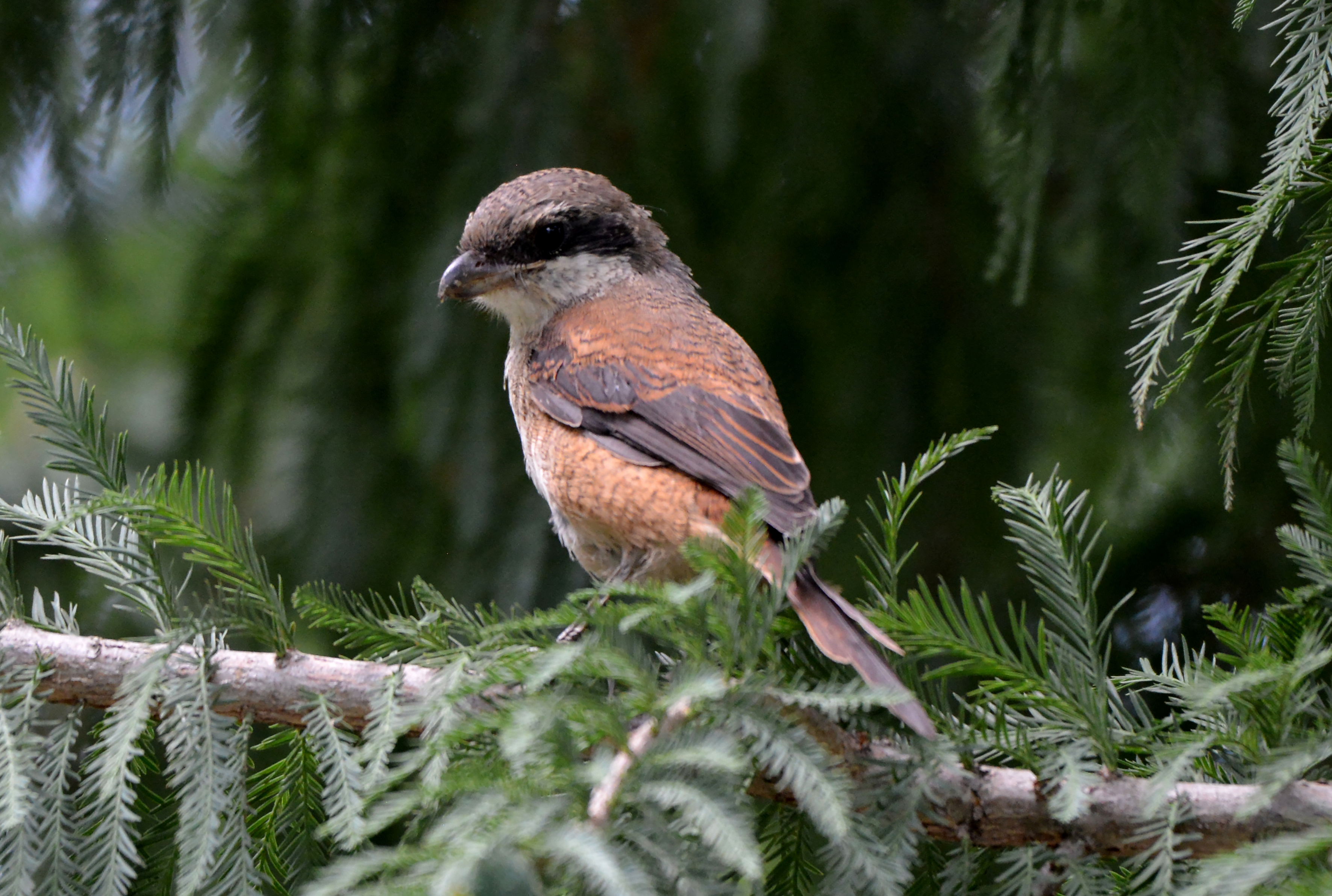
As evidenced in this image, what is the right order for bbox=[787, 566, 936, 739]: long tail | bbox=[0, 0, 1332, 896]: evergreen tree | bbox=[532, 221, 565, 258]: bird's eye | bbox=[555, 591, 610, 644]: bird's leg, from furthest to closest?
bbox=[532, 221, 565, 258]: bird's eye
bbox=[787, 566, 936, 739]: long tail
bbox=[555, 591, 610, 644]: bird's leg
bbox=[0, 0, 1332, 896]: evergreen tree

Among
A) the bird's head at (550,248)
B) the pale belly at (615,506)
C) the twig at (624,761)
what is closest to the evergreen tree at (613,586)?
the twig at (624,761)

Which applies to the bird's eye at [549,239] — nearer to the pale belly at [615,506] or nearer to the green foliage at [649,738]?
the pale belly at [615,506]

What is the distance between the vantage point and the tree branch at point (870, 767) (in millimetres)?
1370

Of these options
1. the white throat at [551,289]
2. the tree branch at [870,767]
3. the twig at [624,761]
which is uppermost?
the white throat at [551,289]

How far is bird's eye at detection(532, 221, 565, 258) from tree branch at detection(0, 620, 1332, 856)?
1.72 metres

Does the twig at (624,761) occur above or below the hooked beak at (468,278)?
below

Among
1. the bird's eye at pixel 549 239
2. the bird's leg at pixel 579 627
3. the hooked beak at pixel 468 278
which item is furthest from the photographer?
the bird's eye at pixel 549 239

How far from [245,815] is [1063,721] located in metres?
1.27

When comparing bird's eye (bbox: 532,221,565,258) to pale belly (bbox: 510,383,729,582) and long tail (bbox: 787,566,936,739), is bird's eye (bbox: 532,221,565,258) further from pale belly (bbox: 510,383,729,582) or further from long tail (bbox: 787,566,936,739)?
long tail (bbox: 787,566,936,739)

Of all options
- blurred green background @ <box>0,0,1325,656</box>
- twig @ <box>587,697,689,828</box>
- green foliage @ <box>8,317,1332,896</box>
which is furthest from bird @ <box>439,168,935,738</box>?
twig @ <box>587,697,689,828</box>

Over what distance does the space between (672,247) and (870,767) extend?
227 cm

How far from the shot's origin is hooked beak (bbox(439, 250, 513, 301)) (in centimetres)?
299

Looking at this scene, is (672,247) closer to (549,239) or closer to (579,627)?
(549,239)

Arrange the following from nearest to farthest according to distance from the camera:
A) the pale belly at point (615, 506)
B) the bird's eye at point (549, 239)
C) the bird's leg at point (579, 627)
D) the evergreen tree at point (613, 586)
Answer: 1. the evergreen tree at point (613, 586)
2. the bird's leg at point (579, 627)
3. the pale belly at point (615, 506)
4. the bird's eye at point (549, 239)
